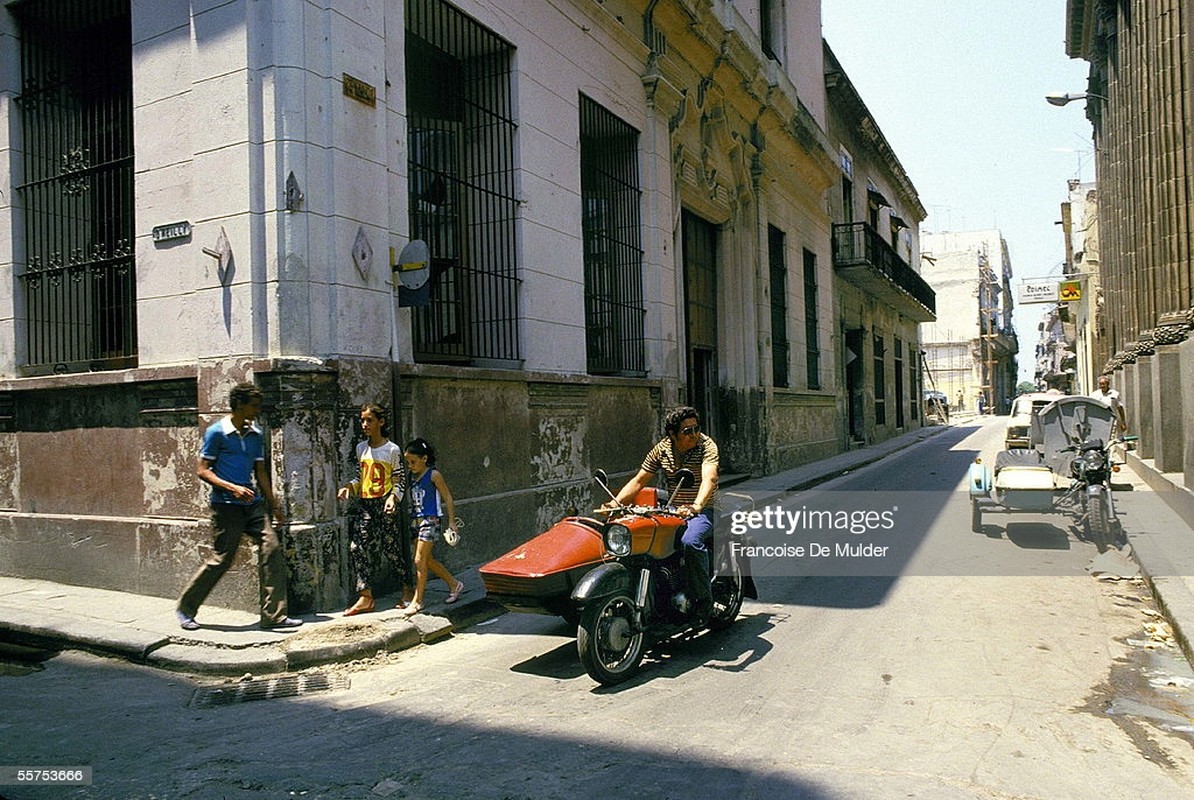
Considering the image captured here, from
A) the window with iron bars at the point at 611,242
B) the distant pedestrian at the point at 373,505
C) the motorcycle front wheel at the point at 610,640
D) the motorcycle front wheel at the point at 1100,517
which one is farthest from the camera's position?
the window with iron bars at the point at 611,242

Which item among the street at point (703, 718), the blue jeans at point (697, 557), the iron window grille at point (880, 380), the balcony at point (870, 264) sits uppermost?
the balcony at point (870, 264)

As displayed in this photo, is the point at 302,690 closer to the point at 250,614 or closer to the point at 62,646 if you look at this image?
the point at 250,614

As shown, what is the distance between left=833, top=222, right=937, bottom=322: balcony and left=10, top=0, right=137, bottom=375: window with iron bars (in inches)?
797

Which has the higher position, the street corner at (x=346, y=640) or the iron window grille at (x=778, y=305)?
the iron window grille at (x=778, y=305)

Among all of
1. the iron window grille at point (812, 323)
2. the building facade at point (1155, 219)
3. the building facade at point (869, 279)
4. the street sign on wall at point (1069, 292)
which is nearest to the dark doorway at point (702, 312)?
the iron window grille at point (812, 323)

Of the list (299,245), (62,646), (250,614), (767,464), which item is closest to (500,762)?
(250,614)

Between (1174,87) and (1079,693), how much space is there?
1423 cm

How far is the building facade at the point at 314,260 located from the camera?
6.96 m

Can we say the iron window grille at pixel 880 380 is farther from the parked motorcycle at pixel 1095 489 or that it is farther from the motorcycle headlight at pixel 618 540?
the motorcycle headlight at pixel 618 540

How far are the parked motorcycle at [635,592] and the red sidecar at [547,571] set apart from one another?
0.12 metres

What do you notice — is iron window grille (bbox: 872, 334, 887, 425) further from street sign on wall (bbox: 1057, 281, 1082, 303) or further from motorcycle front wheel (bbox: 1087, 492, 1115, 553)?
motorcycle front wheel (bbox: 1087, 492, 1115, 553)

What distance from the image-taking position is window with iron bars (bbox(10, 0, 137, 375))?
337 inches

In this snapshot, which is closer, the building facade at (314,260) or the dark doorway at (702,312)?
the building facade at (314,260)

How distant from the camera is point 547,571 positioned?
5.16 meters
